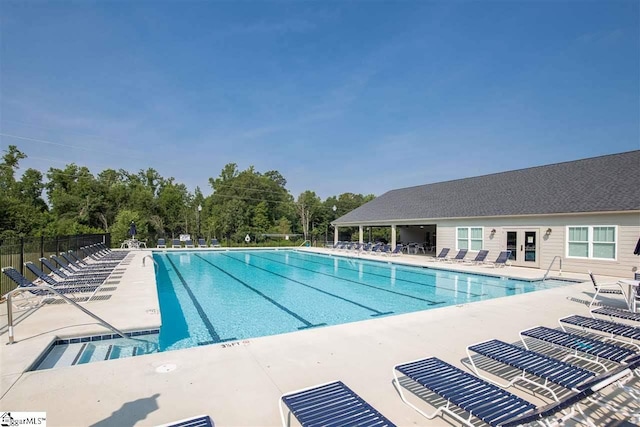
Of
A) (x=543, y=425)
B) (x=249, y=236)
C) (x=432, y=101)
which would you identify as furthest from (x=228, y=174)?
(x=543, y=425)

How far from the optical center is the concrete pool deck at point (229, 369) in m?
2.84

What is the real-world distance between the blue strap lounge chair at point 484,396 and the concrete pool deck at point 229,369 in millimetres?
313

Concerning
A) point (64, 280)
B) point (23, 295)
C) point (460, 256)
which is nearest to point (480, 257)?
point (460, 256)

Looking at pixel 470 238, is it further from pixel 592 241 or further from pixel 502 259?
pixel 592 241

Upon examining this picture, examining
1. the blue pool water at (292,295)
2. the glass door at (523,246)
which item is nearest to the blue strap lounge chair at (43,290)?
the blue pool water at (292,295)

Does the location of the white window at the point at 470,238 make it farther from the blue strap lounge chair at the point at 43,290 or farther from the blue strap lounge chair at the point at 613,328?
the blue strap lounge chair at the point at 43,290

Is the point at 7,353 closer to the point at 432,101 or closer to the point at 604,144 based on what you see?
the point at 432,101

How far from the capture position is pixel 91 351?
4.85 metres

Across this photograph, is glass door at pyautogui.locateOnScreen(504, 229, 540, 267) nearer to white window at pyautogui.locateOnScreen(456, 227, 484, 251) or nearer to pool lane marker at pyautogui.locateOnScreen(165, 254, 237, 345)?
white window at pyautogui.locateOnScreen(456, 227, 484, 251)

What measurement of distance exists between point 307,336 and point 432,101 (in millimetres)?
21500

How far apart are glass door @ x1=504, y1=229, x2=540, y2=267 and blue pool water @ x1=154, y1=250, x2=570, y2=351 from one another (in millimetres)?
3397

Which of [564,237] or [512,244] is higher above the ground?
[564,237]

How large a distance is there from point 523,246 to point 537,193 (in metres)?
2.86

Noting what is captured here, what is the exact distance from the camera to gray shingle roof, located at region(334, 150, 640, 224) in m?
12.6
